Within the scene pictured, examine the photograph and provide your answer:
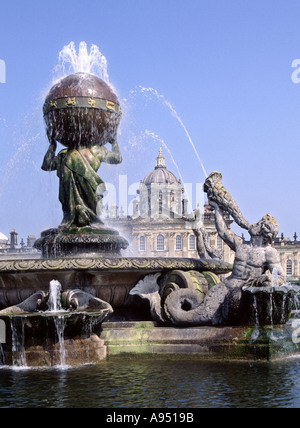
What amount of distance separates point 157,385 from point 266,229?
9.35 ft

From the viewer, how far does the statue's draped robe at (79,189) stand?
34.7 feet

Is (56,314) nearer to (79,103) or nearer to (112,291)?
(112,291)

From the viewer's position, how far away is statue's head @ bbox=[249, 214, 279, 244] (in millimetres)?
9062

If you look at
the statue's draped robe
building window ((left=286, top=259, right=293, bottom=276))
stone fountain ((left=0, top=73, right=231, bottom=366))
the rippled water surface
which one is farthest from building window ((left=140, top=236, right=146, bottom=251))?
the rippled water surface

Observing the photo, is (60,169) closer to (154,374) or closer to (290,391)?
(154,374)

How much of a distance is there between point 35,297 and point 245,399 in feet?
12.5

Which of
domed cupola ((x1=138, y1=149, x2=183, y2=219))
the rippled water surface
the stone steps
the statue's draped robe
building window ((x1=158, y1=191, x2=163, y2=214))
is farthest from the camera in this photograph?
domed cupola ((x1=138, y1=149, x2=183, y2=219))

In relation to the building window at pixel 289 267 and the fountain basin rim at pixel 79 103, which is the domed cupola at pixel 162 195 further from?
the fountain basin rim at pixel 79 103

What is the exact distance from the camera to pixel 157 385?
7.05 meters

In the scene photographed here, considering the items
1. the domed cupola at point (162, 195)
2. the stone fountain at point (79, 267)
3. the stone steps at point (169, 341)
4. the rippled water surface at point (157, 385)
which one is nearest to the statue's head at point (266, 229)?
the stone fountain at point (79, 267)

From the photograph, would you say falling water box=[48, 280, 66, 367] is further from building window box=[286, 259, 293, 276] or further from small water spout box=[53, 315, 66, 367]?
building window box=[286, 259, 293, 276]

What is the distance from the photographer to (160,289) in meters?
9.77

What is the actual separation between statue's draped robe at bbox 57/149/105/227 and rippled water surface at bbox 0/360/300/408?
2658 mm
